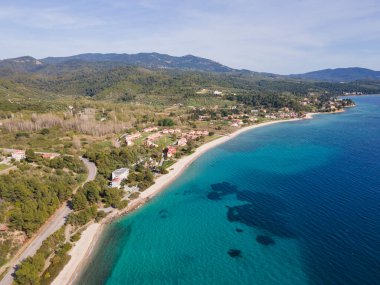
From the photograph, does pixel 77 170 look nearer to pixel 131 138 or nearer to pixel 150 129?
pixel 131 138

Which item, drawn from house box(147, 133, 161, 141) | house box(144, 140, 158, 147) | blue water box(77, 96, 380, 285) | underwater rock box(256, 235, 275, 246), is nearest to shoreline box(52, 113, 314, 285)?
blue water box(77, 96, 380, 285)

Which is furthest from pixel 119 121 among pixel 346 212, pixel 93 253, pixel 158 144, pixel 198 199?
pixel 346 212

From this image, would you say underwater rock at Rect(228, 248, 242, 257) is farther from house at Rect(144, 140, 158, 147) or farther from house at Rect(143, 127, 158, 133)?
house at Rect(143, 127, 158, 133)

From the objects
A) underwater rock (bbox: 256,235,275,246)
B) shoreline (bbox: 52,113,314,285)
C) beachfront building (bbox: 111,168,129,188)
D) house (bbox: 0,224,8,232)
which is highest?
beachfront building (bbox: 111,168,129,188)

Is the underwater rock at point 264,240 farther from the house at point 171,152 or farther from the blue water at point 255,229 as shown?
the house at point 171,152

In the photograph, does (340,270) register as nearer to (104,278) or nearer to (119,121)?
(104,278)

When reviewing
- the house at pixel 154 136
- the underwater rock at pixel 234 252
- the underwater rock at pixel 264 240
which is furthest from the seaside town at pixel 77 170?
the underwater rock at pixel 264 240
